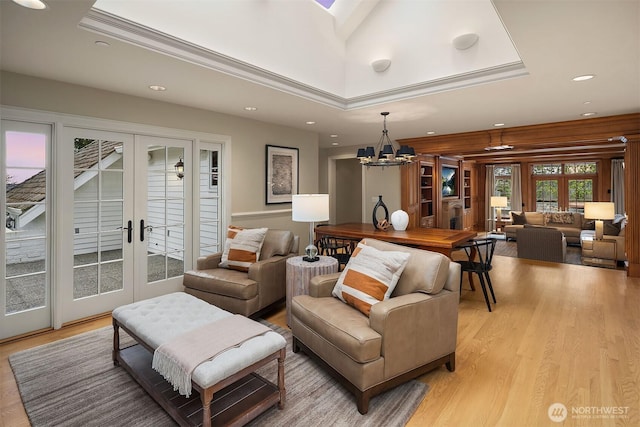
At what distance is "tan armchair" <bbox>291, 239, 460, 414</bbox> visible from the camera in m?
1.97

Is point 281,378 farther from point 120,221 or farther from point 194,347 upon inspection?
point 120,221

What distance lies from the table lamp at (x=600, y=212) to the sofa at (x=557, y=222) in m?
1.80

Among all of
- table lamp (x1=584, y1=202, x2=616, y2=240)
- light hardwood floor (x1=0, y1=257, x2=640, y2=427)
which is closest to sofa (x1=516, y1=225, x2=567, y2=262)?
table lamp (x1=584, y1=202, x2=616, y2=240)

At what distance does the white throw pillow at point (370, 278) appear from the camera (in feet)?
7.62

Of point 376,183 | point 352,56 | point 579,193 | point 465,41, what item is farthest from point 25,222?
point 579,193

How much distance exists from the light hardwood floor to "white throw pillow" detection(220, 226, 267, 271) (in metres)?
0.67

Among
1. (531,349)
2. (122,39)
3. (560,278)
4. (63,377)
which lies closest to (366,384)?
(531,349)

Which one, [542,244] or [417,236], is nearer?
[417,236]

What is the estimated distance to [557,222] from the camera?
8.45m

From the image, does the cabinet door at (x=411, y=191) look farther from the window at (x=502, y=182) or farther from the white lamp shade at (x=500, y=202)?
the window at (x=502, y=182)

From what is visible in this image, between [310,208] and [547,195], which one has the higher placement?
[547,195]

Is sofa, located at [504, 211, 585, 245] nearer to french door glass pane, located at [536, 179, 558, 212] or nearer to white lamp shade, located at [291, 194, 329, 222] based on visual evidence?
french door glass pane, located at [536, 179, 558, 212]

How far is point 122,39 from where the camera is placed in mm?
2320

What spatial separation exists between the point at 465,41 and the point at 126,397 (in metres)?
4.06
